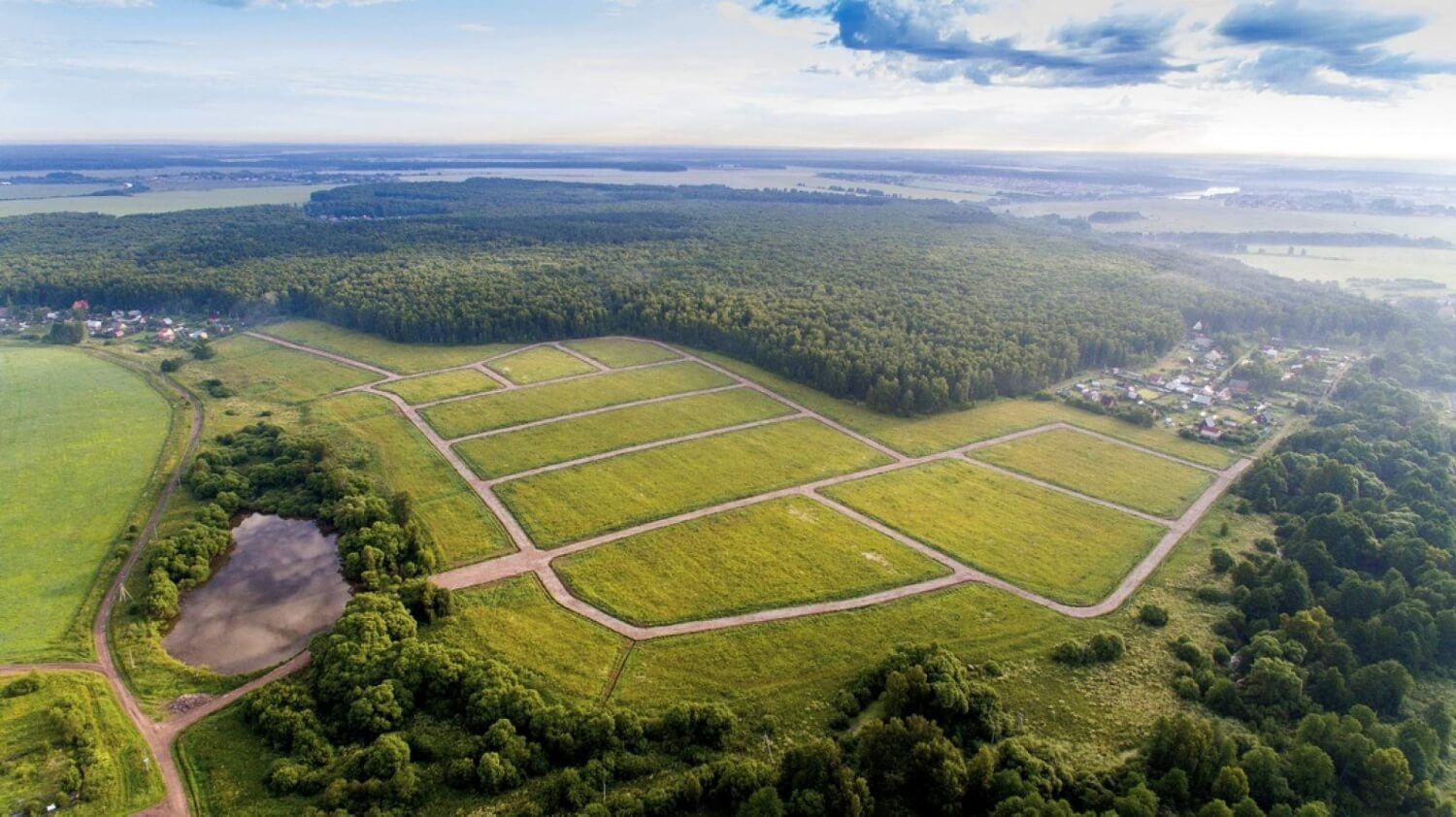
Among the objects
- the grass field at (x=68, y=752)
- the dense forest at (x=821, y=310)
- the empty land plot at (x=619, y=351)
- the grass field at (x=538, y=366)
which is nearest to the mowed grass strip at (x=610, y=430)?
the dense forest at (x=821, y=310)

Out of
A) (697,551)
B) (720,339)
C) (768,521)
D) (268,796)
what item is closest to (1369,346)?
(720,339)

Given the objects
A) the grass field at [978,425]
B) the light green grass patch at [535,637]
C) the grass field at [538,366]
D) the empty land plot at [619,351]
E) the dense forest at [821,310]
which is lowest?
the light green grass patch at [535,637]

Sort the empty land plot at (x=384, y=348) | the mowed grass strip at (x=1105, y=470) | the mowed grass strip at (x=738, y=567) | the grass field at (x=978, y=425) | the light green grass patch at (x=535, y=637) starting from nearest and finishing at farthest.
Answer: the light green grass patch at (x=535, y=637) → the mowed grass strip at (x=738, y=567) → the mowed grass strip at (x=1105, y=470) → the grass field at (x=978, y=425) → the empty land plot at (x=384, y=348)

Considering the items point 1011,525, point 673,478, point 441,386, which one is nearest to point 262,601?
point 673,478

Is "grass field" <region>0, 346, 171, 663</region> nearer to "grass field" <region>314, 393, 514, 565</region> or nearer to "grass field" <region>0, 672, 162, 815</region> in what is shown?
"grass field" <region>0, 672, 162, 815</region>

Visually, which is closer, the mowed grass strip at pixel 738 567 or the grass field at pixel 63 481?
the grass field at pixel 63 481

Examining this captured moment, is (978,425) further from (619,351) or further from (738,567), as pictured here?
(619,351)

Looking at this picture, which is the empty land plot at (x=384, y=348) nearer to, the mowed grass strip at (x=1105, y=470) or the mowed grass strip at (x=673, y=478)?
the mowed grass strip at (x=673, y=478)
